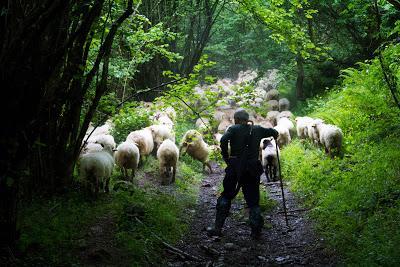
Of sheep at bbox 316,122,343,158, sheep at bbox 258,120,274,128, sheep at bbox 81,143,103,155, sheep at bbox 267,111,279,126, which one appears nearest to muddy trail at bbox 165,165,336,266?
sheep at bbox 316,122,343,158

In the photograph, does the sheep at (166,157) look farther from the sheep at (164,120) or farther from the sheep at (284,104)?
the sheep at (284,104)

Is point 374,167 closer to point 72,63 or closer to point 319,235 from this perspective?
point 319,235

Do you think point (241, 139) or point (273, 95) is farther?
point (273, 95)

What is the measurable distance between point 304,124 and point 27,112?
1093 centimetres

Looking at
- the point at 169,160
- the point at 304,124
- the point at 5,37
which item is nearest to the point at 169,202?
the point at 169,160

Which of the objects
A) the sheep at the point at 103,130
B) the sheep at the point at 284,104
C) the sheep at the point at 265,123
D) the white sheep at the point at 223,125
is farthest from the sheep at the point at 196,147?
the sheep at the point at 284,104

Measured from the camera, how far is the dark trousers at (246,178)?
7.43 meters

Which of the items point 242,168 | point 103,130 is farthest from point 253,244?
point 103,130

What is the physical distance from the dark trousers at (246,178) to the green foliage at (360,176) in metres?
1.27

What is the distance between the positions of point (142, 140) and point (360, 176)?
19.4 ft

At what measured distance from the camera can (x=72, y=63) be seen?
265 inches

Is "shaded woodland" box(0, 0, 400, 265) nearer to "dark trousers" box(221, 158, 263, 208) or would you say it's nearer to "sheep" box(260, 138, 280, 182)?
"sheep" box(260, 138, 280, 182)

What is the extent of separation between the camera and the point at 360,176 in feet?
27.4

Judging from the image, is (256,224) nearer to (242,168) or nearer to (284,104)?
(242,168)
